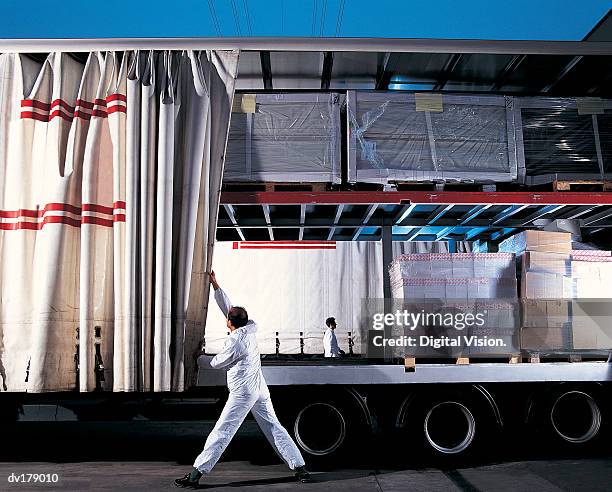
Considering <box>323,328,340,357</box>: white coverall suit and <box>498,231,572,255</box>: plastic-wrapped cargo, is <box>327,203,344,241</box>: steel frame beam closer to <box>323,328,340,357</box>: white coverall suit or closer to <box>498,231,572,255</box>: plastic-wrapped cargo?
<box>323,328,340,357</box>: white coverall suit

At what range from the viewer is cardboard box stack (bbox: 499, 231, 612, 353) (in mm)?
5527

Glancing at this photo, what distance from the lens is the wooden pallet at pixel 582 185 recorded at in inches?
232

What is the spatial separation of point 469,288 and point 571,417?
156 centimetres

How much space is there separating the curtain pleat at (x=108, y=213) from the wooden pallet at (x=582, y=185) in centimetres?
317

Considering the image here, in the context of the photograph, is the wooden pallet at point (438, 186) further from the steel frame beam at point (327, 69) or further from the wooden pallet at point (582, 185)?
the steel frame beam at point (327, 69)

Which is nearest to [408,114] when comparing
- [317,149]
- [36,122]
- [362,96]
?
[362,96]

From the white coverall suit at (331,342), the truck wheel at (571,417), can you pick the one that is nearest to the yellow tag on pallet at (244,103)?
the white coverall suit at (331,342)

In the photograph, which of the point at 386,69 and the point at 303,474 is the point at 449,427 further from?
the point at 386,69

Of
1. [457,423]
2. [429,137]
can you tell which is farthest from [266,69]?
[457,423]

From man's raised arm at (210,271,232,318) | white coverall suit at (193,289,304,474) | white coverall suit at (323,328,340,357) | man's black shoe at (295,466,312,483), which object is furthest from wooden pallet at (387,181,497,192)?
man's black shoe at (295,466,312,483)

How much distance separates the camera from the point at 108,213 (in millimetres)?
5238

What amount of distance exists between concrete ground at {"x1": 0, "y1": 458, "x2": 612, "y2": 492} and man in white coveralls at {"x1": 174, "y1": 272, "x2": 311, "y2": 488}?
0.18 meters

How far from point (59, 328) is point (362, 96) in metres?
3.48

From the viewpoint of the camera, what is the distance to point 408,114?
607cm
